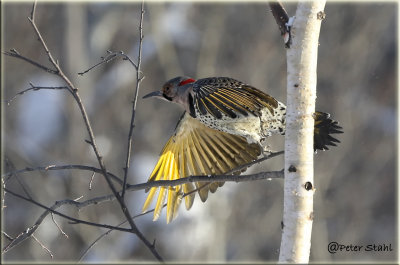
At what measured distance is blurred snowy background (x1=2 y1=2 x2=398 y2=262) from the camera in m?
11.0

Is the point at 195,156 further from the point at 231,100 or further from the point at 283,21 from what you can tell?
the point at 283,21

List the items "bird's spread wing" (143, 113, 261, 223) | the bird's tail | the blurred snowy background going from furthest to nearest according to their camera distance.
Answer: the blurred snowy background, "bird's spread wing" (143, 113, 261, 223), the bird's tail

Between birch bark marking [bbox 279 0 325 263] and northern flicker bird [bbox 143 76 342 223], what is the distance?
1.10 metres

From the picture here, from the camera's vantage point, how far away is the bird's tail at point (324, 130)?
3.79 metres

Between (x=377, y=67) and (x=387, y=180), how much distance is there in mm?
2458

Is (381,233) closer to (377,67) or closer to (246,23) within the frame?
(377,67)

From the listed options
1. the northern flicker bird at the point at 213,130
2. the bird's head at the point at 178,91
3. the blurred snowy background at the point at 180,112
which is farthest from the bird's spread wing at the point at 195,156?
the blurred snowy background at the point at 180,112

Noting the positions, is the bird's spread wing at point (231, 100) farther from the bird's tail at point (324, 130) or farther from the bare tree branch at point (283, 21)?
the bare tree branch at point (283, 21)

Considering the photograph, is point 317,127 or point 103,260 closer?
point 317,127

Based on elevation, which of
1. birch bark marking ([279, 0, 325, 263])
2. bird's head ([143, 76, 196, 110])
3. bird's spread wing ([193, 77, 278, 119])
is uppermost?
bird's head ([143, 76, 196, 110])

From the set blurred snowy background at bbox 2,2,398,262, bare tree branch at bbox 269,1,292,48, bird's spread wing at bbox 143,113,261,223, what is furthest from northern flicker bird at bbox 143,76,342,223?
blurred snowy background at bbox 2,2,398,262

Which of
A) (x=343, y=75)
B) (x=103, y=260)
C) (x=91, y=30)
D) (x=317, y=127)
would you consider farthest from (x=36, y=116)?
(x=317, y=127)

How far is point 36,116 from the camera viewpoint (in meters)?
13.0

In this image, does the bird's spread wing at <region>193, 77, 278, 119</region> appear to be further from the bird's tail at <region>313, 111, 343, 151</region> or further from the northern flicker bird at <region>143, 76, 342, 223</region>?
the bird's tail at <region>313, 111, 343, 151</region>
